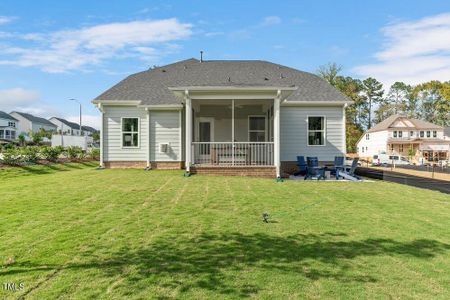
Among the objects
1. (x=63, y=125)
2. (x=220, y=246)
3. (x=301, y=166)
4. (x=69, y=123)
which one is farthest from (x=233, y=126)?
(x=69, y=123)

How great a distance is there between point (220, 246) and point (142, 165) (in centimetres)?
1208

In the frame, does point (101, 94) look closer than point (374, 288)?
No

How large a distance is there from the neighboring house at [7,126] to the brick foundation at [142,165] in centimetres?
6460

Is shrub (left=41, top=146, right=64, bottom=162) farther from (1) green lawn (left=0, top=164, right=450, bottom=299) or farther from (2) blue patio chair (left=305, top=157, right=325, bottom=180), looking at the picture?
(2) blue patio chair (left=305, top=157, right=325, bottom=180)

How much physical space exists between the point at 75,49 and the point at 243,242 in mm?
15530

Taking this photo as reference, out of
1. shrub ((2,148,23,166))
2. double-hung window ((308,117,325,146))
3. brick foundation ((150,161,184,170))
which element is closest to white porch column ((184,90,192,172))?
brick foundation ((150,161,184,170))

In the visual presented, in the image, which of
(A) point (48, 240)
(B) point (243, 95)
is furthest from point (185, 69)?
(A) point (48, 240)

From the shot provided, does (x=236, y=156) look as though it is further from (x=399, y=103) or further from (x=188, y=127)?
(x=399, y=103)

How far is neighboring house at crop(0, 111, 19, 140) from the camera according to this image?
6669 centimetres

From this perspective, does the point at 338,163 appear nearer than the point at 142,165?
Yes

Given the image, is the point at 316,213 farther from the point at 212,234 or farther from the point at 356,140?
the point at 356,140

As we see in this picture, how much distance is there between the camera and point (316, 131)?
613 inches

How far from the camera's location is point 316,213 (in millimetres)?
6871

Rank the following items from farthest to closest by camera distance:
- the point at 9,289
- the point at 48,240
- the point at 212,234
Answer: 1. the point at 212,234
2. the point at 48,240
3. the point at 9,289
